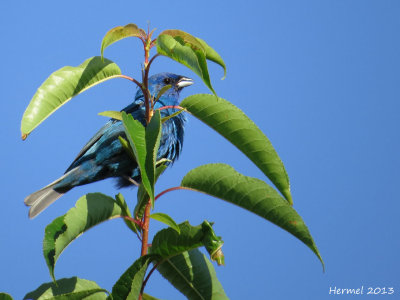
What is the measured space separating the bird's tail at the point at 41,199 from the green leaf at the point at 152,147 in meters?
3.33

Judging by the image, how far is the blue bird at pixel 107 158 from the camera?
5.07 metres

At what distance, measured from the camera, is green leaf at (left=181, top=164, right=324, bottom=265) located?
6.50 ft

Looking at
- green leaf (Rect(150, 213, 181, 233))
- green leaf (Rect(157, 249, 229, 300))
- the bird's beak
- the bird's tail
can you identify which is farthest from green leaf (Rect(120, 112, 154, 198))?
the bird's beak

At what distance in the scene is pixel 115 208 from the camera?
2176 mm

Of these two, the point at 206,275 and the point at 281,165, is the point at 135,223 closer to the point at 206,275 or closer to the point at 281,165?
the point at 206,275

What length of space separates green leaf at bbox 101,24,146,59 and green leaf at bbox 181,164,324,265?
610 mm

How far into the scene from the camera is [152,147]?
188 centimetres

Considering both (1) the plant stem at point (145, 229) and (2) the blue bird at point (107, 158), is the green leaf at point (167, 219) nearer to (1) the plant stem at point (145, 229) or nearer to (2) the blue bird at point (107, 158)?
(1) the plant stem at point (145, 229)

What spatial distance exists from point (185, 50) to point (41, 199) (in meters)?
3.47

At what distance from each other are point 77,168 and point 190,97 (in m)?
3.17

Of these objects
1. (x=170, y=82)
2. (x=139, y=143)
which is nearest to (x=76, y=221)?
(x=139, y=143)

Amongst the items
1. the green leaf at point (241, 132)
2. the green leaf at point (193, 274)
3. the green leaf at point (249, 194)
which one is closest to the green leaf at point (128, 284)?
the green leaf at point (193, 274)

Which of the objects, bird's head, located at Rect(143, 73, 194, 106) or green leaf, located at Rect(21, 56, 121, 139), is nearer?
green leaf, located at Rect(21, 56, 121, 139)

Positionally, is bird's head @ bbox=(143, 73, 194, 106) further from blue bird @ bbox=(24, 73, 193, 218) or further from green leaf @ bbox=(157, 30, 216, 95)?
green leaf @ bbox=(157, 30, 216, 95)
